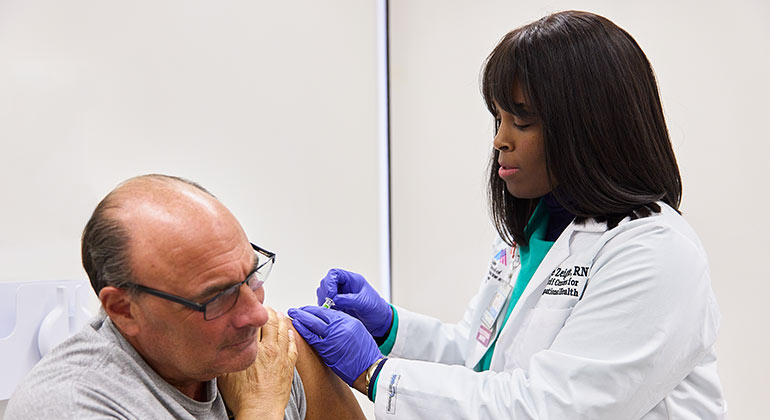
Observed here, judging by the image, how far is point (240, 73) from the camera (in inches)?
84.4

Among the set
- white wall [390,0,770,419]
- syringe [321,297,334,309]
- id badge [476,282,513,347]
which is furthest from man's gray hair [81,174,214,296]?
white wall [390,0,770,419]

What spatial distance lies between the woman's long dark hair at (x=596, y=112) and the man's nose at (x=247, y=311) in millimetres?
671

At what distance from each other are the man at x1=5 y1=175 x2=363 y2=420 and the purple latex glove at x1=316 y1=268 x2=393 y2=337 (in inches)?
24.2

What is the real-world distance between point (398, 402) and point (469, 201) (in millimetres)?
1314

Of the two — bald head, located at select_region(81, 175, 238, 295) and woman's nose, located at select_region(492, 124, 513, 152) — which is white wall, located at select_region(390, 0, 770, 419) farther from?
bald head, located at select_region(81, 175, 238, 295)

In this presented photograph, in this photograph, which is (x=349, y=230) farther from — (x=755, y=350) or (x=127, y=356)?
(x=127, y=356)

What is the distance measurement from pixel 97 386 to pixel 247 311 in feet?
0.75

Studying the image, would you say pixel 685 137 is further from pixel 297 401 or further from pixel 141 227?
pixel 141 227

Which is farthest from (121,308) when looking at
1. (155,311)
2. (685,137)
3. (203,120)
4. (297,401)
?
(685,137)

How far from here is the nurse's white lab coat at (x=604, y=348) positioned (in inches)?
47.1

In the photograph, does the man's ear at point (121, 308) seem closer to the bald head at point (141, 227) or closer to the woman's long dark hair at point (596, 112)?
the bald head at point (141, 227)

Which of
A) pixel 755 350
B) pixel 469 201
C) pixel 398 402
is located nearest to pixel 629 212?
pixel 398 402

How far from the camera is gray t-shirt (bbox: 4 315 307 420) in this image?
90 centimetres

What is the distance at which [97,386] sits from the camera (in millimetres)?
927
